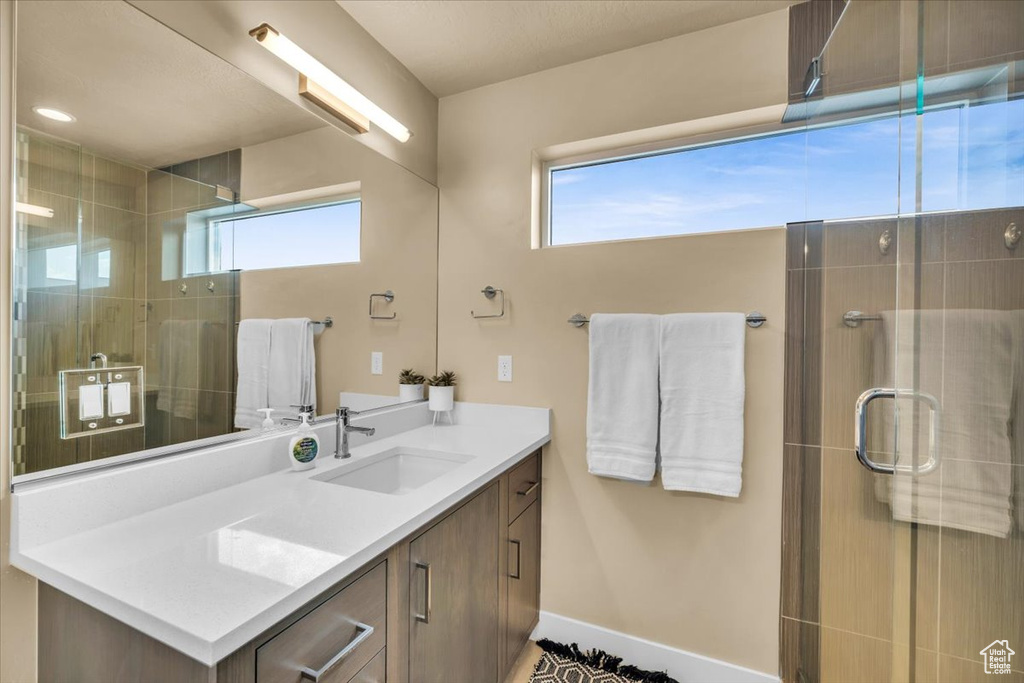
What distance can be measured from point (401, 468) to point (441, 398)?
401 millimetres

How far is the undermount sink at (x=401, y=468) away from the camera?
4.88 feet

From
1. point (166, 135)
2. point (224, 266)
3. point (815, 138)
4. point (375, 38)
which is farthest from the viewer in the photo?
point (375, 38)

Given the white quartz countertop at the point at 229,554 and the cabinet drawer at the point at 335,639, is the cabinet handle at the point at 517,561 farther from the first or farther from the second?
the cabinet drawer at the point at 335,639

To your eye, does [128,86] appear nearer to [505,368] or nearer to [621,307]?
[505,368]

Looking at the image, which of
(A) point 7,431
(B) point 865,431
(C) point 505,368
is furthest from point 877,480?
(A) point 7,431

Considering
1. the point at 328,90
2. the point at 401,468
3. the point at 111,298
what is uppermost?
the point at 328,90

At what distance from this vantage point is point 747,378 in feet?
5.32

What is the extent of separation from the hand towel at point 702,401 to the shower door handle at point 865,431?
1.19 feet

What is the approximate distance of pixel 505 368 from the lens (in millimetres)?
1989

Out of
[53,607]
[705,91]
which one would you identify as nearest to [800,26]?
[705,91]

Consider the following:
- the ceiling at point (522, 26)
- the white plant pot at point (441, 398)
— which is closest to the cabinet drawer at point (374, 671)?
the white plant pot at point (441, 398)

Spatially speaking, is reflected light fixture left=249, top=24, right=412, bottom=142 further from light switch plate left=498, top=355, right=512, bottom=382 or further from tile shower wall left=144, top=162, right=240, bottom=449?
light switch plate left=498, top=355, right=512, bottom=382

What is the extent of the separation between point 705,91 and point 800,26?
35 centimetres

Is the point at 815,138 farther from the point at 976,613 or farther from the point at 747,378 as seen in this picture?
the point at 976,613
